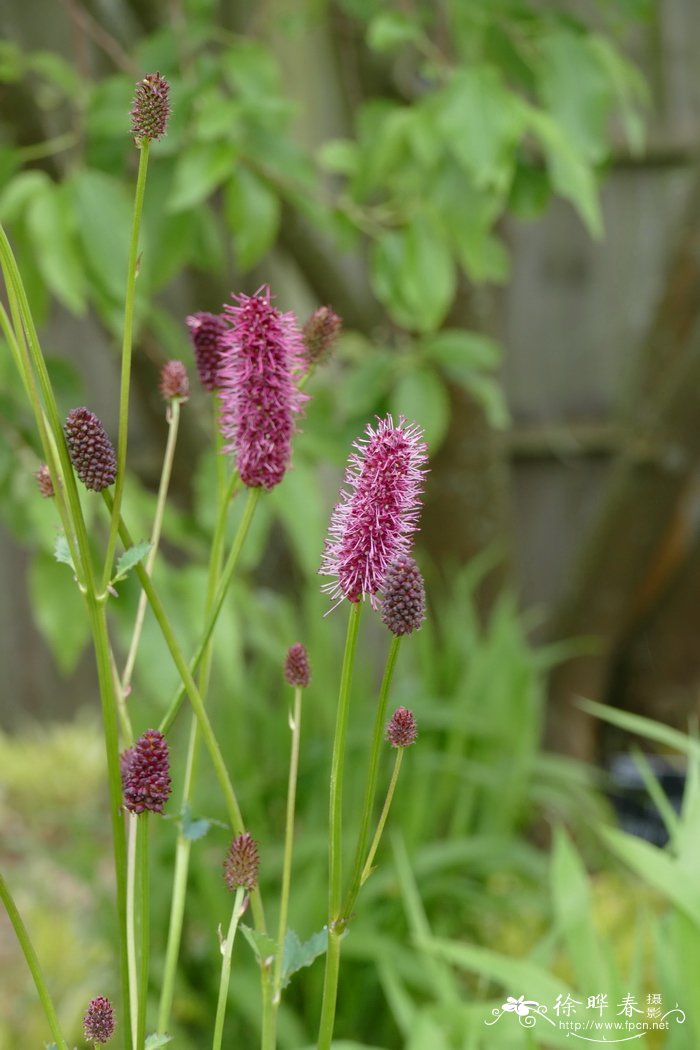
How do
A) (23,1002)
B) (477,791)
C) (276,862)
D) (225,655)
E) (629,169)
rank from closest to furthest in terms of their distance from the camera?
(225,655) → (276,862) → (23,1002) → (477,791) → (629,169)

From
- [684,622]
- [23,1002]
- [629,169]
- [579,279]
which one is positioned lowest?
[23,1002]

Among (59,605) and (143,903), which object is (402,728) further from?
(59,605)

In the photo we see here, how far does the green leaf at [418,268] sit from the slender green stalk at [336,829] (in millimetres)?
828

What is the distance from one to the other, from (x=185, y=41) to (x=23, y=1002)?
4.30 feet

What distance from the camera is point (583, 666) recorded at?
2371 mm

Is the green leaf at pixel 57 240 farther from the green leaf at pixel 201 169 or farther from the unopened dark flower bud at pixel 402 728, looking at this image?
the unopened dark flower bud at pixel 402 728

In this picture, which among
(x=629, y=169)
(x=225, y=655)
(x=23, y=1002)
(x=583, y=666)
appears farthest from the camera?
(x=629, y=169)

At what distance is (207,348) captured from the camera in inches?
16.3

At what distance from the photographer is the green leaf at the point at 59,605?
1.01 meters

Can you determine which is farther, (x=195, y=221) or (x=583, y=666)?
(x=583, y=666)

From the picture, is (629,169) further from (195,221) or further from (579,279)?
(195,221)

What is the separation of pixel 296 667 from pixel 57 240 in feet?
2.28

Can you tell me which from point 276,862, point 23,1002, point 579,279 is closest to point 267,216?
point 276,862

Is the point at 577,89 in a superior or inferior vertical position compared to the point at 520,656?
superior
